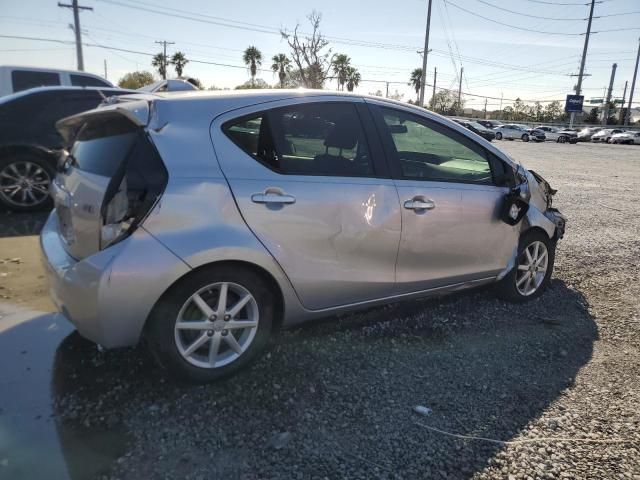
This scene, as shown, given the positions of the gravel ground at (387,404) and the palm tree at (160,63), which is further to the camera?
the palm tree at (160,63)

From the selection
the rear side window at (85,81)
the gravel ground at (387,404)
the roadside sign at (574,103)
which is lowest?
the gravel ground at (387,404)

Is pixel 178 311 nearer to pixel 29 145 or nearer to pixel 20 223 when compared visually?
pixel 20 223

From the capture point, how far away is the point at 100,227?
2.48 metres

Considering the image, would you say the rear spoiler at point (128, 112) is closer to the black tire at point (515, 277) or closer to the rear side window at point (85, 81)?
the black tire at point (515, 277)

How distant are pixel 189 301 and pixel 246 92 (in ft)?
4.28

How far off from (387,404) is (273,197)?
1.33 m

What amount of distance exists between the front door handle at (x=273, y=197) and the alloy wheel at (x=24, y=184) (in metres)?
5.16

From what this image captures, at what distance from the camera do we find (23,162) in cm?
644

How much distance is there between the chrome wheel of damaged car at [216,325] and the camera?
2.66 m

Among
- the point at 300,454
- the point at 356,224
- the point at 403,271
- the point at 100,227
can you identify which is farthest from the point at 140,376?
the point at 403,271

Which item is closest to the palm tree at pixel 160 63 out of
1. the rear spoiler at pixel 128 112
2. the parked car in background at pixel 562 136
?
the parked car in background at pixel 562 136

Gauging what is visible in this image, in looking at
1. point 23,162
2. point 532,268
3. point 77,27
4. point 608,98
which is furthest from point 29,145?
point 608,98

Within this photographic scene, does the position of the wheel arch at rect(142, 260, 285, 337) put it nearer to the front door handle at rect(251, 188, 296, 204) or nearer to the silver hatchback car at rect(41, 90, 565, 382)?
the silver hatchback car at rect(41, 90, 565, 382)

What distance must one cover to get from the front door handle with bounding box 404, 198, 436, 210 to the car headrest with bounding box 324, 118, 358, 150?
528 millimetres
